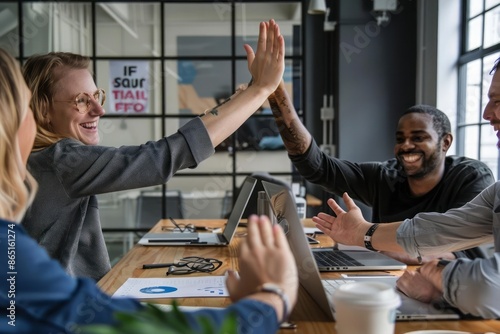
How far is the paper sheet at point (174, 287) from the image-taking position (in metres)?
1.23

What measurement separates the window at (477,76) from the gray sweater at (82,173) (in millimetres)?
2400

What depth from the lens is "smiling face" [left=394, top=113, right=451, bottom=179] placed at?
2.29 m

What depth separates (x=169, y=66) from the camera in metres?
4.57

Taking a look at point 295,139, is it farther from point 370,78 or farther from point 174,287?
point 370,78

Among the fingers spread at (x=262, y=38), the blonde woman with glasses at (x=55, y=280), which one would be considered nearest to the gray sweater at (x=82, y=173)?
the fingers spread at (x=262, y=38)

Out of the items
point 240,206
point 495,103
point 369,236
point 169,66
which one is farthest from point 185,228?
point 169,66

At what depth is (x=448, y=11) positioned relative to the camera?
355cm

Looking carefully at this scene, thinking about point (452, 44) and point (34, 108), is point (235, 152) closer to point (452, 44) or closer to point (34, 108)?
point (452, 44)

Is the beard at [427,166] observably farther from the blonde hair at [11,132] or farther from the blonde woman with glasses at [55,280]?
the blonde hair at [11,132]

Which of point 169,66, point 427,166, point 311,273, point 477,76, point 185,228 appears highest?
point 169,66

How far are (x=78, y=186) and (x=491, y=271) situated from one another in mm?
1040

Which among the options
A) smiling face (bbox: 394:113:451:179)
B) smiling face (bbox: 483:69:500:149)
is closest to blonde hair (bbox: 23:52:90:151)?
smiling face (bbox: 483:69:500:149)

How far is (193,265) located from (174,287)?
0.97 ft

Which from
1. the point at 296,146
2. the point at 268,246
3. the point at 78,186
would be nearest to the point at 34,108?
the point at 78,186
